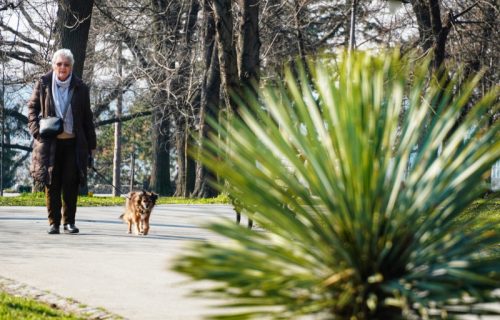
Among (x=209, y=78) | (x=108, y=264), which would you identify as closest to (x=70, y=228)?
(x=108, y=264)

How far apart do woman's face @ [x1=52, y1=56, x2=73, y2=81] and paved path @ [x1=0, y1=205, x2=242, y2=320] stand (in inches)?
70.4

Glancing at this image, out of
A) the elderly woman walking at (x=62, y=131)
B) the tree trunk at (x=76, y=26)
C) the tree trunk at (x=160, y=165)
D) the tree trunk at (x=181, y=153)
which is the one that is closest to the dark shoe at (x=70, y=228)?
the elderly woman walking at (x=62, y=131)

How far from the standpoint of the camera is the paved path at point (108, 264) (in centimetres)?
614

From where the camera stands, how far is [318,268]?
354 centimetres

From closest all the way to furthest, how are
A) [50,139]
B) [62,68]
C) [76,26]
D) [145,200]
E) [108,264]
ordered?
[108,264] → [62,68] → [50,139] → [145,200] → [76,26]

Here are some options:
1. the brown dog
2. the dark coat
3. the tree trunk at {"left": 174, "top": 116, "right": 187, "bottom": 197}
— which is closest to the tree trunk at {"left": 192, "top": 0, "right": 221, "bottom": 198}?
the tree trunk at {"left": 174, "top": 116, "right": 187, "bottom": 197}

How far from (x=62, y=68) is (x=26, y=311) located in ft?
17.2

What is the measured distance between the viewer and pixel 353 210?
346 cm

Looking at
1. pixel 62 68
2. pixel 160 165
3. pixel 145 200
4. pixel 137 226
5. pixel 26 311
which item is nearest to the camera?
pixel 26 311

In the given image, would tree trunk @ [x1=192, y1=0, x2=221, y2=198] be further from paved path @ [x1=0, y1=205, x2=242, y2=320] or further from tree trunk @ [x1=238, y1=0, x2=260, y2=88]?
paved path @ [x1=0, y1=205, x2=242, y2=320]

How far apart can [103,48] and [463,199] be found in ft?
87.0

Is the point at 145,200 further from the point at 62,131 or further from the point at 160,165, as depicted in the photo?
the point at 160,165

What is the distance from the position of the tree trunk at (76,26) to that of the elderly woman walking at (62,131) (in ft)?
31.9

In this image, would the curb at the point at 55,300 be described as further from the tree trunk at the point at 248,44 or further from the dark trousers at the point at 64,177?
the tree trunk at the point at 248,44
